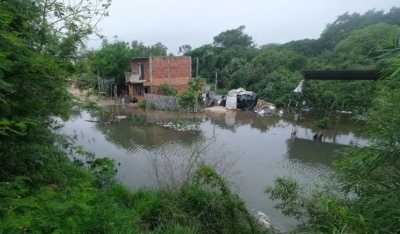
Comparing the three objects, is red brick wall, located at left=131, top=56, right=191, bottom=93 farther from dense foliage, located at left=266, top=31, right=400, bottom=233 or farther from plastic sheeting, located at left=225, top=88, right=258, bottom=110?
dense foliage, located at left=266, top=31, right=400, bottom=233

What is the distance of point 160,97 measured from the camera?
61.3 feet

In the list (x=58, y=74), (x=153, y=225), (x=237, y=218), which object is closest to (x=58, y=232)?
(x=58, y=74)

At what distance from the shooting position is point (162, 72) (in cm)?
2061

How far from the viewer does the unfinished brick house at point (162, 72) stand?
20422 millimetres

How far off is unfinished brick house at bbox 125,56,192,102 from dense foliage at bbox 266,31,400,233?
58.5 feet

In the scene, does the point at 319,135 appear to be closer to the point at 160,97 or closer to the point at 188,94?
the point at 188,94

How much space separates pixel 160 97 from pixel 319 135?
10.8m

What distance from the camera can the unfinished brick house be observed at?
20422 millimetres

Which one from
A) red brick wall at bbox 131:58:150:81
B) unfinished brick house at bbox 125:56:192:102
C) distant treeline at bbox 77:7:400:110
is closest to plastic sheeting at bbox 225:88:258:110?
distant treeline at bbox 77:7:400:110

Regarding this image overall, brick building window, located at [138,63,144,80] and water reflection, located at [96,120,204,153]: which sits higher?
brick building window, located at [138,63,144,80]

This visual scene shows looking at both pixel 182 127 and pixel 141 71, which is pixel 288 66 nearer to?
pixel 141 71

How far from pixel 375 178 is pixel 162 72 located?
61.7ft

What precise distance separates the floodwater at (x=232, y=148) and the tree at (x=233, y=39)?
1015 inches

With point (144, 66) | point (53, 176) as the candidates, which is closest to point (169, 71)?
point (144, 66)
